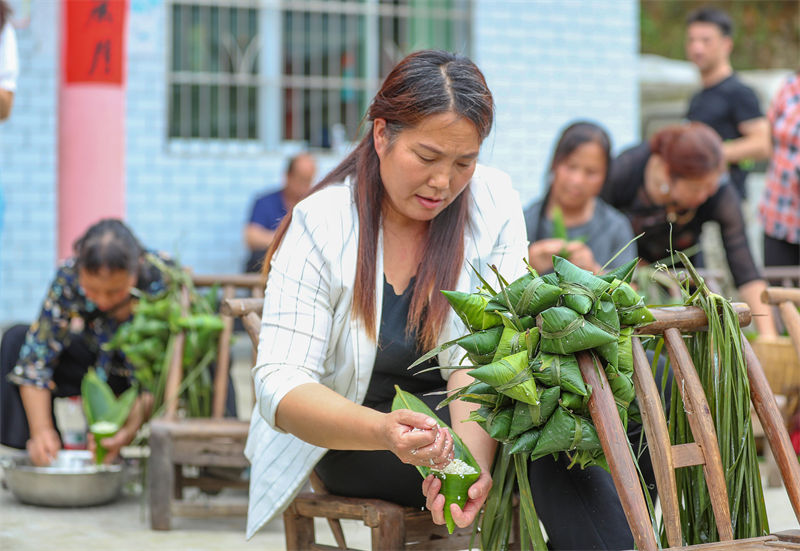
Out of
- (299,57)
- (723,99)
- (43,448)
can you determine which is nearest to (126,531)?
(43,448)

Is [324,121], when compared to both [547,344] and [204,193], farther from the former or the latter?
[547,344]

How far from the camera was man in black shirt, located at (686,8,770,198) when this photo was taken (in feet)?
17.9

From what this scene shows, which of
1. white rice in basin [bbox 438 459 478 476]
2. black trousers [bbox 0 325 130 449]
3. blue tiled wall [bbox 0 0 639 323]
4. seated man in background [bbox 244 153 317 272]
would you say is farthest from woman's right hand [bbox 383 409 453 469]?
seated man in background [bbox 244 153 317 272]

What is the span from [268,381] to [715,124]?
162 inches

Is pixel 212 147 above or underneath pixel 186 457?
above

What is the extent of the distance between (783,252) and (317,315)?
3281mm

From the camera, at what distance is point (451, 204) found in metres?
2.30

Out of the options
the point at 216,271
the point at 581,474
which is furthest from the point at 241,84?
the point at 581,474

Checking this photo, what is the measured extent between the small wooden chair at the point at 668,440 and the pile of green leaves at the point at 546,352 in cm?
3

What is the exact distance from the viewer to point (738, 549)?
5.74ft

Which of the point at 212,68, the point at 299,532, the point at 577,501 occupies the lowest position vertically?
the point at 299,532

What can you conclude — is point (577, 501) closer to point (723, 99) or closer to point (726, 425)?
point (726, 425)

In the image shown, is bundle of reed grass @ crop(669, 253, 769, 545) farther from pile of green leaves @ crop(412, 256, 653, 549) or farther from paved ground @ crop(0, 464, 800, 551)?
paved ground @ crop(0, 464, 800, 551)

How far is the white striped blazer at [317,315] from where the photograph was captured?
2.10 m
